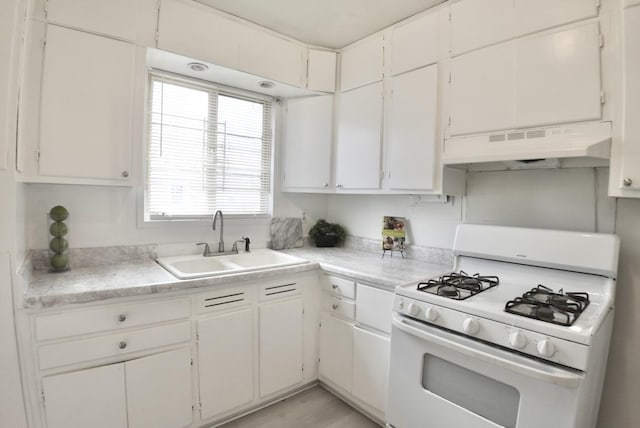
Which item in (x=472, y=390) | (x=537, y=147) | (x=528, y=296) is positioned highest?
(x=537, y=147)

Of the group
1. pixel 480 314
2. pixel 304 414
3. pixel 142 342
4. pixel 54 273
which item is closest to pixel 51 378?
pixel 142 342

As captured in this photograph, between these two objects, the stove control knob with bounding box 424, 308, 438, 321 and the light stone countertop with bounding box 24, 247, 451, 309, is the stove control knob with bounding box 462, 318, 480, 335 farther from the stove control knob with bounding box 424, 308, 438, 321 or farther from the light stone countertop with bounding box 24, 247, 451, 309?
the light stone countertop with bounding box 24, 247, 451, 309

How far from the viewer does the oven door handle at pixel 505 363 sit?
1096mm

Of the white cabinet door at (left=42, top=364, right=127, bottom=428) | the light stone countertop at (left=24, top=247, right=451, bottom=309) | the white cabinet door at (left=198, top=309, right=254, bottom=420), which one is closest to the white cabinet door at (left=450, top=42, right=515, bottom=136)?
the light stone countertop at (left=24, top=247, right=451, bottom=309)

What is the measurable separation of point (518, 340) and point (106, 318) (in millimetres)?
1799

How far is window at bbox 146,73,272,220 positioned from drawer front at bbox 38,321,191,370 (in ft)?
2.99

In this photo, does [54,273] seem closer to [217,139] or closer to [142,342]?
[142,342]

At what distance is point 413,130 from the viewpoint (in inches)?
Answer: 84.4

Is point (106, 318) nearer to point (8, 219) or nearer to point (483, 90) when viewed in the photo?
point (8, 219)

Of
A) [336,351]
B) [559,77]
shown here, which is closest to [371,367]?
[336,351]

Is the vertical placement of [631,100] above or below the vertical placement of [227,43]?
below

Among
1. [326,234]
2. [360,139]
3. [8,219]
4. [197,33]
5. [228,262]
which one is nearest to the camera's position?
[8,219]

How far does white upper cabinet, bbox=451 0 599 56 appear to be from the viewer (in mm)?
1539

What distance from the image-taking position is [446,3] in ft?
6.56
